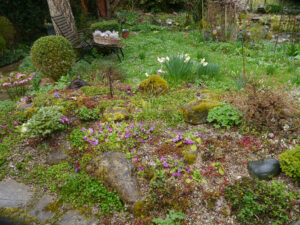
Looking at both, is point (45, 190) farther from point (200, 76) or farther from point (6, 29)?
point (6, 29)

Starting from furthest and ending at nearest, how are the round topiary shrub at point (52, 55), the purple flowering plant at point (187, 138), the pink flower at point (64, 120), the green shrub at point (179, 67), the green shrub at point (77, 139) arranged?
1. the round topiary shrub at point (52, 55)
2. the green shrub at point (179, 67)
3. the pink flower at point (64, 120)
4. the green shrub at point (77, 139)
5. the purple flowering plant at point (187, 138)

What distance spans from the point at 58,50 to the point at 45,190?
380 centimetres

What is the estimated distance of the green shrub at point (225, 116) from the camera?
11.2ft

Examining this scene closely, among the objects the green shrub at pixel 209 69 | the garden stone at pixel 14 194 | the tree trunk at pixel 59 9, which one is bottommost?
the garden stone at pixel 14 194

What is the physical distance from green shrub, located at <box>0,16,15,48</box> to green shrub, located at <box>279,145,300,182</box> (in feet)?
33.3

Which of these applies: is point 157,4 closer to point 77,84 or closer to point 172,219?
point 77,84

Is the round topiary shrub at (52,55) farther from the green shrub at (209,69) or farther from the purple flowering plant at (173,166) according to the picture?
the purple flowering plant at (173,166)

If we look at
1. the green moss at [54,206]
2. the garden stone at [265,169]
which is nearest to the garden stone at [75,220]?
the green moss at [54,206]

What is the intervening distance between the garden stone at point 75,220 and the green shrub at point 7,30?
29.1ft

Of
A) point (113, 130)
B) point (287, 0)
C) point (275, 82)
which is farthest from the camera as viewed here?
point (287, 0)

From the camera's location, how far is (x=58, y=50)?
5.77 m

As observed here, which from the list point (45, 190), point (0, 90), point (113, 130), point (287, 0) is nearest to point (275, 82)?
point (113, 130)

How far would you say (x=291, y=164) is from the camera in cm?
260

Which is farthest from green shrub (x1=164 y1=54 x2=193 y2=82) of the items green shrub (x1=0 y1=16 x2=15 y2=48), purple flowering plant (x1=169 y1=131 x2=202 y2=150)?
green shrub (x1=0 y1=16 x2=15 y2=48)
